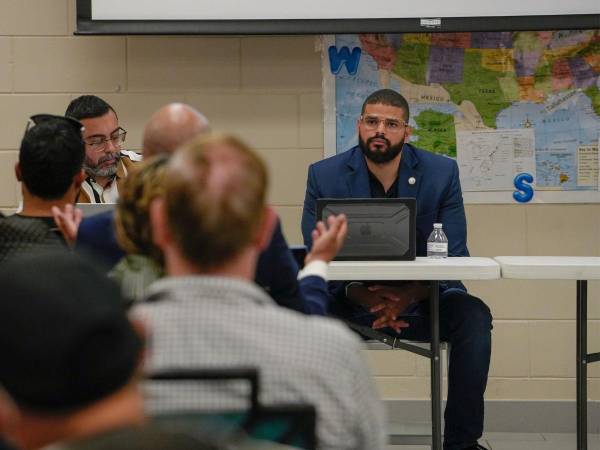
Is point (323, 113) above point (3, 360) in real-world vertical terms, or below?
above

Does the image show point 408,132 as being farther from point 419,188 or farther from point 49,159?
point 49,159

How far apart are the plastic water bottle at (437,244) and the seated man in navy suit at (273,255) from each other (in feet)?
3.65

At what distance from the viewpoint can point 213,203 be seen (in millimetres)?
1213

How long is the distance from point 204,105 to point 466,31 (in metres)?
1.10

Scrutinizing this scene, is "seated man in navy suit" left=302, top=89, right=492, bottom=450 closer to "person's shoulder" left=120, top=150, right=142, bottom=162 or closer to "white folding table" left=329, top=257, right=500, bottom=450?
"white folding table" left=329, top=257, right=500, bottom=450

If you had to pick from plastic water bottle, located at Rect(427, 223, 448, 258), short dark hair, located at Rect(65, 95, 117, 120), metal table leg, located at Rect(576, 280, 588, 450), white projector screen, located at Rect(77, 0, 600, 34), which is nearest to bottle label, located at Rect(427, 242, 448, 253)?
plastic water bottle, located at Rect(427, 223, 448, 258)

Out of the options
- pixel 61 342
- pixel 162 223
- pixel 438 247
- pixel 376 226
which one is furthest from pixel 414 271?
pixel 61 342

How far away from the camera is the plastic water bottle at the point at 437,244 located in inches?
126

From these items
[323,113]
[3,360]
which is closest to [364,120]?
[323,113]

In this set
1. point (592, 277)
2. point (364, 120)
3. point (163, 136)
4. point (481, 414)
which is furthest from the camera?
point (364, 120)

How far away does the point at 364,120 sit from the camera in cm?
359

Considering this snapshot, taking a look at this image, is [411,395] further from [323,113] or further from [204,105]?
[204,105]

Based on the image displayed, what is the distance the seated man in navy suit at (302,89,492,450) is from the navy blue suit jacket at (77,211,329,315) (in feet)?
4.01

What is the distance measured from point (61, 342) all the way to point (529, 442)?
11.1ft
